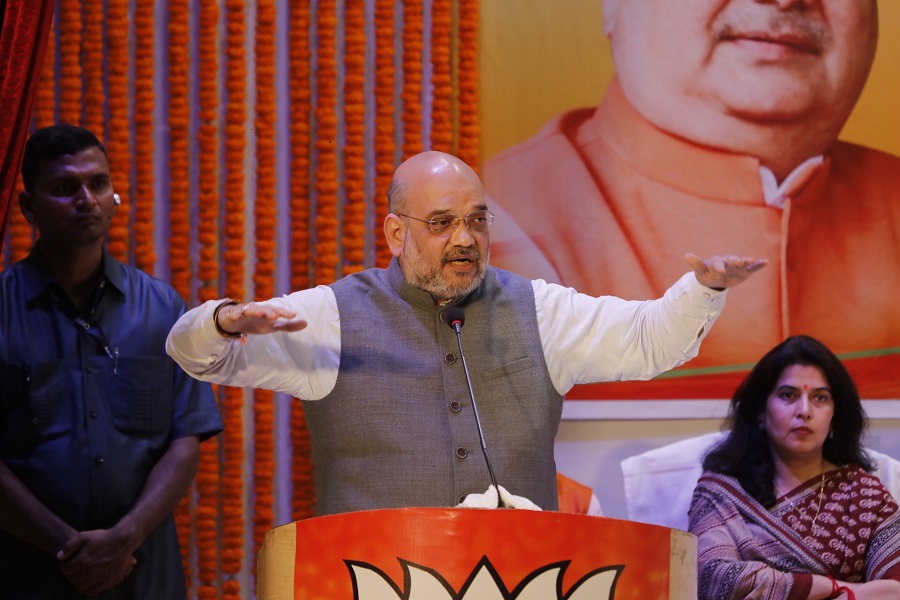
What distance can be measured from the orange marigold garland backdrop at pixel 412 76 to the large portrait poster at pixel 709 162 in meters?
0.25

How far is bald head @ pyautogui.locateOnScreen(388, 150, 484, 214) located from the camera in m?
2.62

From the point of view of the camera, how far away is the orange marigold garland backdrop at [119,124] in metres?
3.58

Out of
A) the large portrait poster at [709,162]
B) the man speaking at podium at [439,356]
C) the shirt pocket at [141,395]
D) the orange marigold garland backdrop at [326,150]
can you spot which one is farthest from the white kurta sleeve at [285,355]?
the large portrait poster at [709,162]

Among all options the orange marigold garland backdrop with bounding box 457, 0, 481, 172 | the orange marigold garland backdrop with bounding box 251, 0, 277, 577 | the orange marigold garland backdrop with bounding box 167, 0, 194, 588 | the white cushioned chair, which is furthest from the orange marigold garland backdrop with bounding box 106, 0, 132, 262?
the white cushioned chair

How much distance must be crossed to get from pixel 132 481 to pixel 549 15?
215 cm

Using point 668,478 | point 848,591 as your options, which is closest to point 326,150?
point 668,478

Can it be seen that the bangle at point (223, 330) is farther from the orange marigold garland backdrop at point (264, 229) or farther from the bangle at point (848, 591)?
the bangle at point (848, 591)

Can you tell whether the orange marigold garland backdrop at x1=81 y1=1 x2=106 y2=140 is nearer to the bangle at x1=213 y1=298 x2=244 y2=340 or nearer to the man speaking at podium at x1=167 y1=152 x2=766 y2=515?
the man speaking at podium at x1=167 y1=152 x2=766 y2=515

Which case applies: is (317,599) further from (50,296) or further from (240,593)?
(240,593)

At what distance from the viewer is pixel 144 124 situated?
11.9ft

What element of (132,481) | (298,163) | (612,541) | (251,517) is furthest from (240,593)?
(612,541)

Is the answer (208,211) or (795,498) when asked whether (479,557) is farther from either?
(208,211)

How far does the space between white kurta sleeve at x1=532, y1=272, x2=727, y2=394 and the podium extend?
69 cm

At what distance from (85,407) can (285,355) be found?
0.66 m
